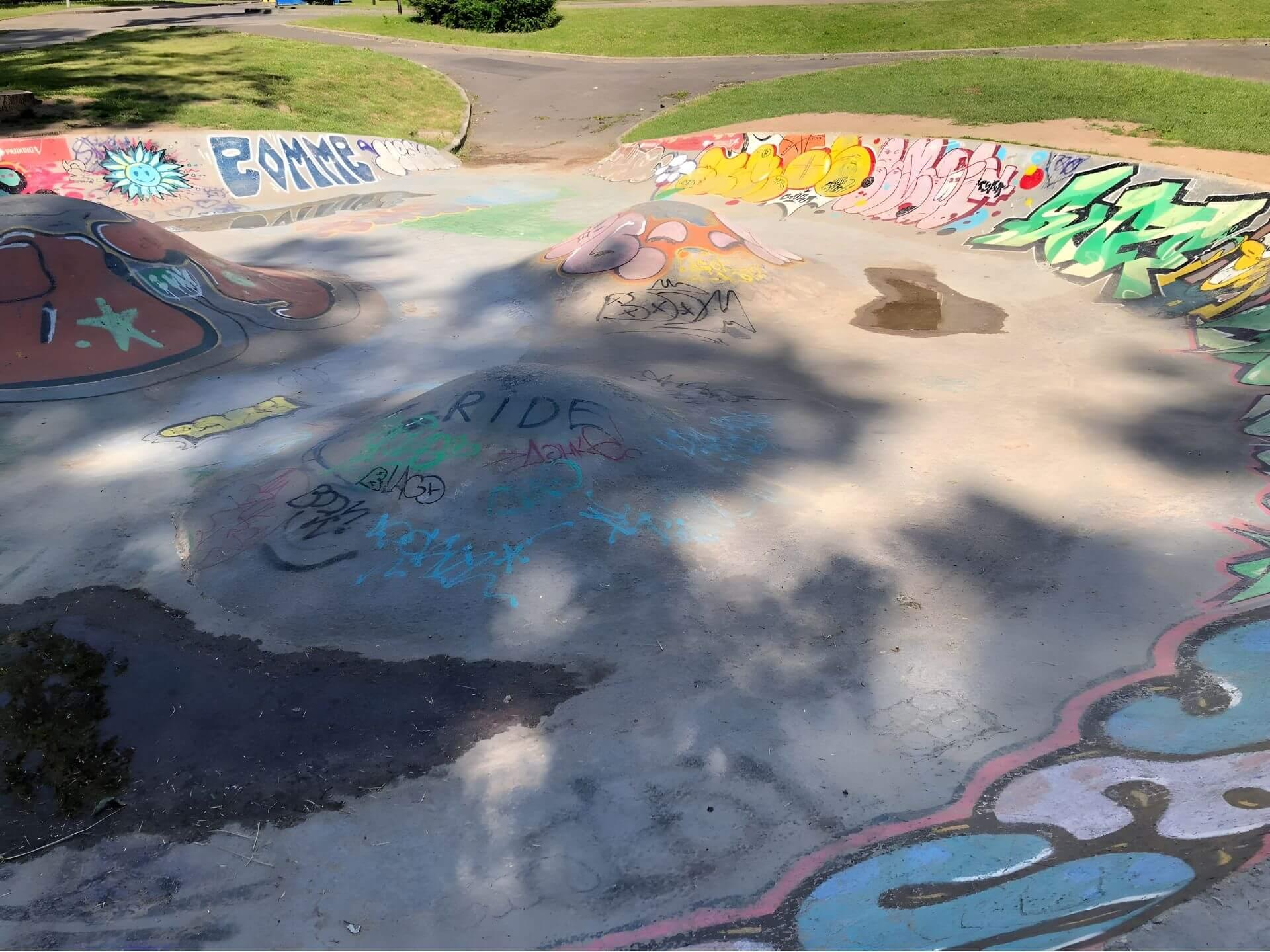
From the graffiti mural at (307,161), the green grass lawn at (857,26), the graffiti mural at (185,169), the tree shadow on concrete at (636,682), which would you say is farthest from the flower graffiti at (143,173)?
the green grass lawn at (857,26)

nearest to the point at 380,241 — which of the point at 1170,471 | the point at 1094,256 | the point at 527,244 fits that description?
the point at 527,244

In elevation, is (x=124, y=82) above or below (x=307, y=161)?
above

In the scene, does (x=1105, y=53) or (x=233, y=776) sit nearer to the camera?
(x=233, y=776)

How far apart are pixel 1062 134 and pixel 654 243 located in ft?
39.8

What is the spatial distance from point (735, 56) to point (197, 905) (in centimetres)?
3998

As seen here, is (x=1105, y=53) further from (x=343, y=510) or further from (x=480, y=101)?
(x=343, y=510)

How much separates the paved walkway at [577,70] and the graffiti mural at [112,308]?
1602cm

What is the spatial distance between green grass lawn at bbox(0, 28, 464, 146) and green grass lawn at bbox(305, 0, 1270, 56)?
29.6 ft

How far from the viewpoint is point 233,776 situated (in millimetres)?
7328

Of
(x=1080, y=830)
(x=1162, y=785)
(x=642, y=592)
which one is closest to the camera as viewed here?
(x=1080, y=830)

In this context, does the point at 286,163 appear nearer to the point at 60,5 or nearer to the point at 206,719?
the point at 206,719

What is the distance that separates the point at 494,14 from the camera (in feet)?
150

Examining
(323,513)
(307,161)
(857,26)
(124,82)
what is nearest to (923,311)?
(323,513)

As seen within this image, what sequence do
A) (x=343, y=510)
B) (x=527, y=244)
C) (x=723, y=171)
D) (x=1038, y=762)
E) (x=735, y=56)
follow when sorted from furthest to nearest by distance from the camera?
1. (x=735, y=56)
2. (x=723, y=171)
3. (x=527, y=244)
4. (x=343, y=510)
5. (x=1038, y=762)
